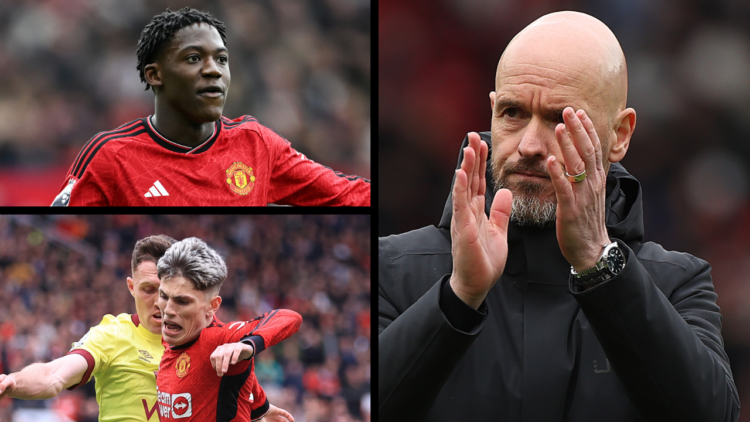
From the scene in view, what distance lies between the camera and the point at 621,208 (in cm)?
174

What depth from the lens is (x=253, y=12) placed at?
5.84m

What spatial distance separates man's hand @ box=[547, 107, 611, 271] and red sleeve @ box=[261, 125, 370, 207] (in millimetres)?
867

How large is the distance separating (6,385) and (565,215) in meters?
1.40

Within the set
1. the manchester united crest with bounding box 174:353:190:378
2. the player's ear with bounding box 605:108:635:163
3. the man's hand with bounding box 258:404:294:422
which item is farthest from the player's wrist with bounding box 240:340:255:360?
the player's ear with bounding box 605:108:635:163

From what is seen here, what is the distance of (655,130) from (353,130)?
230 cm

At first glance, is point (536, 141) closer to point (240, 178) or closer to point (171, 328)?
point (240, 178)

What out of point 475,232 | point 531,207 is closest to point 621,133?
point 531,207

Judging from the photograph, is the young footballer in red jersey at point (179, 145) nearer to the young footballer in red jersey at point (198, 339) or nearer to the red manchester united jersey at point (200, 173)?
the red manchester united jersey at point (200, 173)

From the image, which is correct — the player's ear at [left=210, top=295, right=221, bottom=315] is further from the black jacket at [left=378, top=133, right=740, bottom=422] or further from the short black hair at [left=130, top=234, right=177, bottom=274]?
the black jacket at [left=378, top=133, right=740, bottom=422]

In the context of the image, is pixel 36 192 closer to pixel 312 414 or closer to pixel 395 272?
pixel 312 414

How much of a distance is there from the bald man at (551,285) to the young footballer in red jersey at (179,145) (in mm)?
522

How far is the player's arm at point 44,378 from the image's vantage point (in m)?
1.93

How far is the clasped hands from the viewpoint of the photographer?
1442 millimetres

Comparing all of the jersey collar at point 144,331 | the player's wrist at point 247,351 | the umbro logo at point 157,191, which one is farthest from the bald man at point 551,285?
the jersey collar at point 144,331
